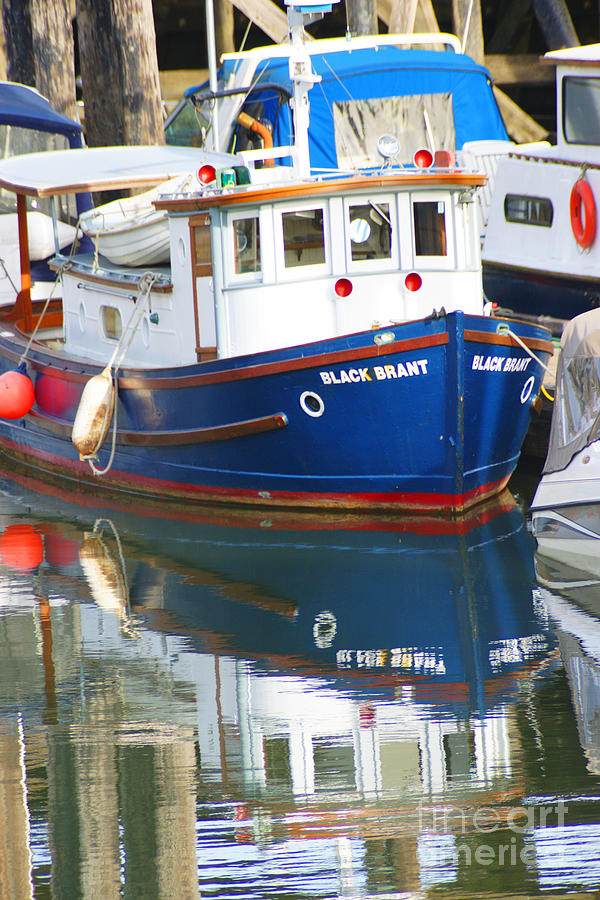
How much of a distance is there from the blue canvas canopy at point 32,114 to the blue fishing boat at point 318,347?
10.9ft

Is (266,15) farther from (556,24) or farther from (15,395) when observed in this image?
(15,395)

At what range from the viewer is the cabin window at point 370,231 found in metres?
9.80

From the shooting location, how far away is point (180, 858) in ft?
16.0

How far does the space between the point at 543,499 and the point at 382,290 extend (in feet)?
7.60

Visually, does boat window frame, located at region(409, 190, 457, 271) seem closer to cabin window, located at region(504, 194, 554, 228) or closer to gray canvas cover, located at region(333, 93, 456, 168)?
cabin window, located at region(504, 194, 554, 228)

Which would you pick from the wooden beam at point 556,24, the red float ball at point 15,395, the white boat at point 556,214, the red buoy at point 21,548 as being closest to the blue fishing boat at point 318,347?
the red buoy at point 21,548

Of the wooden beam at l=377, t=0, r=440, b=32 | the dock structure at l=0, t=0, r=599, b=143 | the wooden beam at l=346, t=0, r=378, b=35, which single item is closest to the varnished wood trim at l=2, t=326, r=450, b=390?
the dock structure at l=0, t=0, r=599, b=143

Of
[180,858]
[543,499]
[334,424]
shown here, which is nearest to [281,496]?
[334,424]

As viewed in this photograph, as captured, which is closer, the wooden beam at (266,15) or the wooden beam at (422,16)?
the wooden beam at (266,15)

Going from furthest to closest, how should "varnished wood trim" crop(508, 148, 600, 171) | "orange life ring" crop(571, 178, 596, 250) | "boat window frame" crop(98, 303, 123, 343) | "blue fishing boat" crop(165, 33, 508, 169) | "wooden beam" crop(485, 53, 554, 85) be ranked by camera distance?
"wooden beam" crop(485, 53, 554, 85) → "blue fishing boat" crop(165, 33, 508, 169) → "varnished wood trim" crop(508, 148, 600, 171) → "orange life ring" crop(571, 178, 596, 250) → "boat window frame" crop(98, 303, 123, 343)

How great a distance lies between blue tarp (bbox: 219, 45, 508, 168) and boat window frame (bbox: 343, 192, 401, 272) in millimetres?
3961

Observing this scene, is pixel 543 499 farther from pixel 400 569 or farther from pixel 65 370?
pixel 65 370

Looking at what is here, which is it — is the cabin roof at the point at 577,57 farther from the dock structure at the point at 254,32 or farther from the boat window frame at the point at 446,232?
the boat window frame at the point at 446,232

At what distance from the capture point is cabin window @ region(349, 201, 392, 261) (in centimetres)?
980
